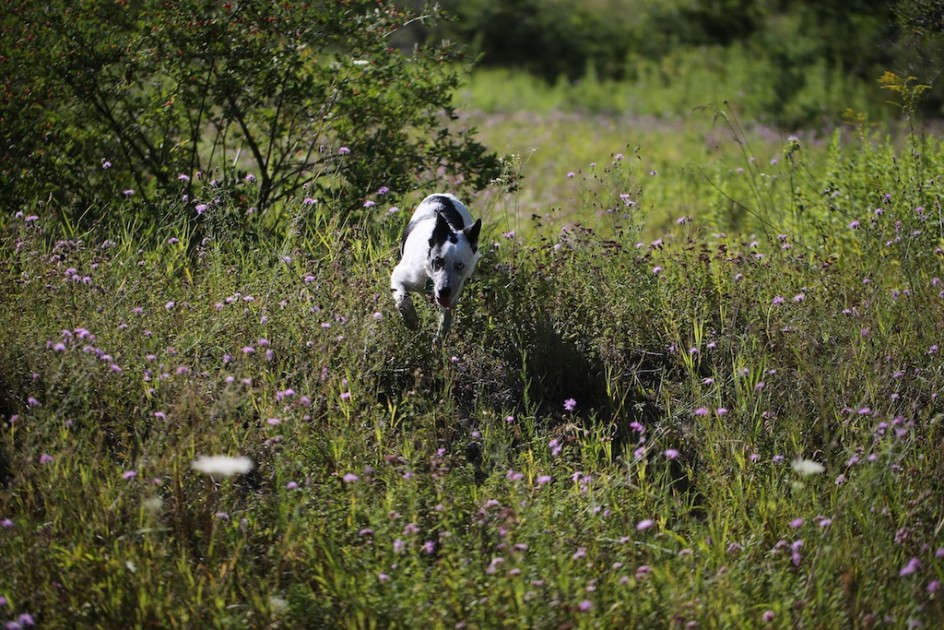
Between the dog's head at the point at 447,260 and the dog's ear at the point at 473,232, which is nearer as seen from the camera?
the dog's head at the point at 447,260

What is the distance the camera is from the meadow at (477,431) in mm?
3396

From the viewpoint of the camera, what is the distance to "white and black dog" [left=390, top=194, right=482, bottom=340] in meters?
5.00

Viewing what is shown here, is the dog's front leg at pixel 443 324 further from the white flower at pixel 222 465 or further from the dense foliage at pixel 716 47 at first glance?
the dense foliage at pixel 716 47

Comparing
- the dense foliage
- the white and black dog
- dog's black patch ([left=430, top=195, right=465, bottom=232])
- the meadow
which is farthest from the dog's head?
the dense foliage

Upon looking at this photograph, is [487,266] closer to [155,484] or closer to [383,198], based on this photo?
[383,198]

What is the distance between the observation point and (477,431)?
15.0ft

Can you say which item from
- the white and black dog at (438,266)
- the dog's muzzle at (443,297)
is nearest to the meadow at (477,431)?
the white and black dog at (438,266)

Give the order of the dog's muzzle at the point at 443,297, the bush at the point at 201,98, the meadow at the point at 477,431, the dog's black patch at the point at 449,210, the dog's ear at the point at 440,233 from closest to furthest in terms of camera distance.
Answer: the meadow at the point at 477,431 < the dog's muzzle at the point at 443,297 < the dog's ear at the point at 440,233 < the dog's black patch at the point at 449,210 < the bush at the point at 201,98

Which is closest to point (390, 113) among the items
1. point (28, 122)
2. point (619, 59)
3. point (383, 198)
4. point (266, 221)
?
point (383, 198)

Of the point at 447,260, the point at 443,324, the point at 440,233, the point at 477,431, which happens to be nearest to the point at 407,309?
the point at 443,324

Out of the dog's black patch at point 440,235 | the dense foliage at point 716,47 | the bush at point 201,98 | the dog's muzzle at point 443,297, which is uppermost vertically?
the bush at point 201,98

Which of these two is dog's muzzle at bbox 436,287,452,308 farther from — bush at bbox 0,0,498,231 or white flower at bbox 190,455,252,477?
white flower at bbox 190,455,252,477

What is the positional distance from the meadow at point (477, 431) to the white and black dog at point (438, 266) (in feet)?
0.53

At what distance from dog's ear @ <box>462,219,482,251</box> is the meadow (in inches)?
18.1
